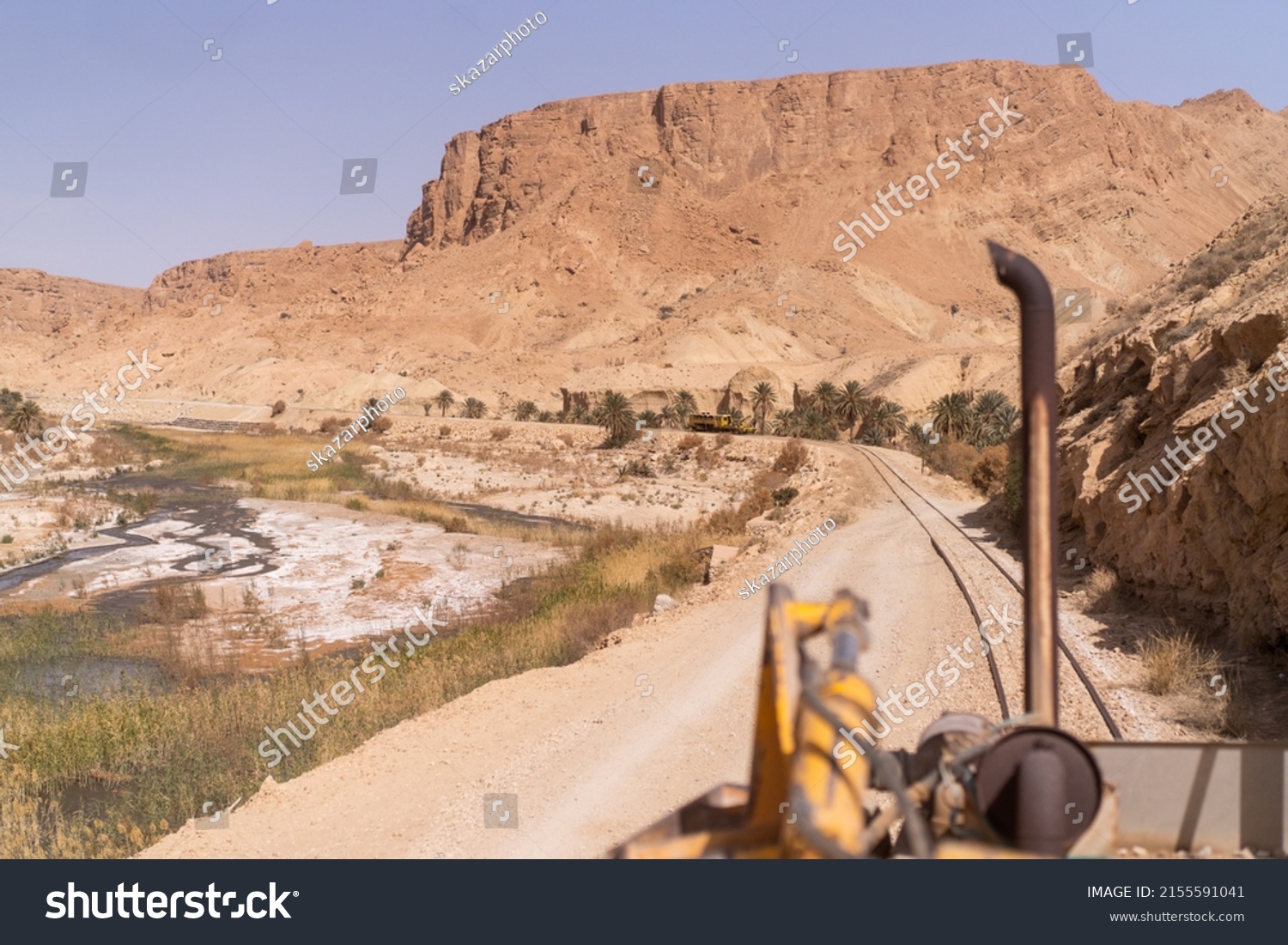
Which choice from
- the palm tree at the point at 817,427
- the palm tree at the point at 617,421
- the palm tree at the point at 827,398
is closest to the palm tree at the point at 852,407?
the palm tree at the point at 827,398

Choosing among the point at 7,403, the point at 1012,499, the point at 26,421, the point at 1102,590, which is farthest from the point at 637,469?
the point at 7,403

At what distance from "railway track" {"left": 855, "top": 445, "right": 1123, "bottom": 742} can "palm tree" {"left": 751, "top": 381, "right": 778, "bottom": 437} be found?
1296 inches

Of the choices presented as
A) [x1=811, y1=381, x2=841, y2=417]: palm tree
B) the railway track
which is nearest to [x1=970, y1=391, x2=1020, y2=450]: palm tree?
[x1=811, y1=381, x2=841, y2=417]: palm tree

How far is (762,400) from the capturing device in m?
68.9

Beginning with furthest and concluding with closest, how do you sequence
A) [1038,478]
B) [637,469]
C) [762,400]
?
1. [762,400]
2. [637,469]
3. [1038,478]

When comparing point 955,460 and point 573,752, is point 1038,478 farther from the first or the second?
point 955,460

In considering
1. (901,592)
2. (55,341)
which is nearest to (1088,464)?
(901,592)

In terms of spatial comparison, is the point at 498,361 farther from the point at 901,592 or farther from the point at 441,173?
the point at 901,592

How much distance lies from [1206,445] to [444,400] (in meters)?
81.9

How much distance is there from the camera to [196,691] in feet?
44.8

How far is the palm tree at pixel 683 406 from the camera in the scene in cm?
7212

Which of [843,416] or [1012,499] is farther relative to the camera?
[843,416]

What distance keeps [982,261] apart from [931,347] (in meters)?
40.6

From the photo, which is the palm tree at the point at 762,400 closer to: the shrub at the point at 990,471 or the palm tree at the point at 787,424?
the palm tree at the point at 787,424
